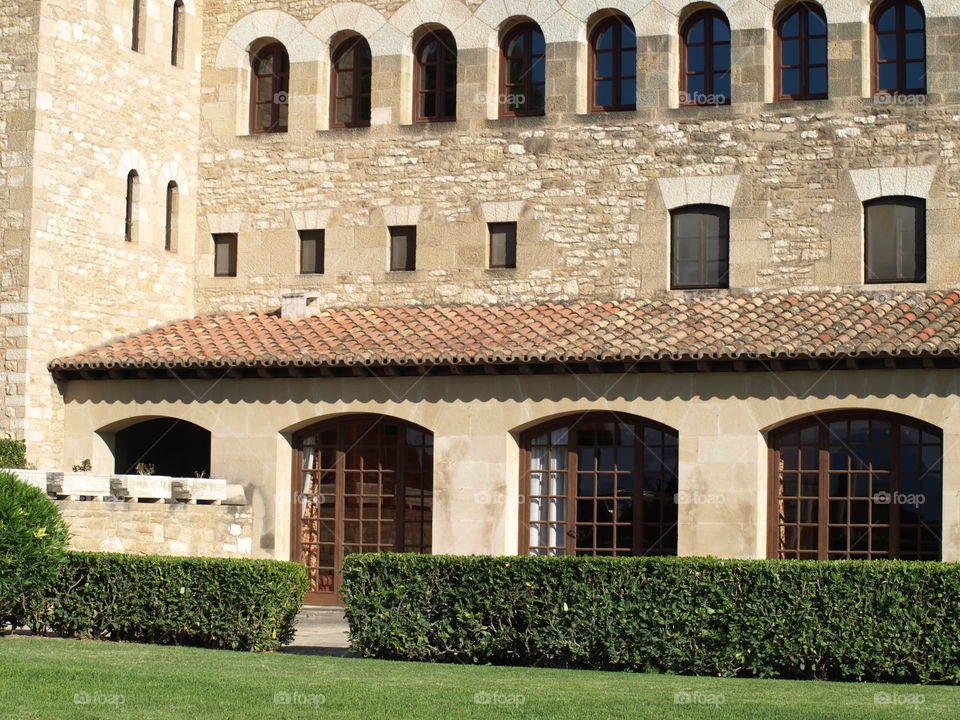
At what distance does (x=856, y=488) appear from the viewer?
21.0 metres

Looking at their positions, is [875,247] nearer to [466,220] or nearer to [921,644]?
[466,220]

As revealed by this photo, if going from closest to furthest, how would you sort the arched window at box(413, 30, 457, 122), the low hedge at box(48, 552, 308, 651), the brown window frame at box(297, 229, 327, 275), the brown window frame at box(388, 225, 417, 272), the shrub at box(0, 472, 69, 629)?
the low hedge at box(48, 552, 308, 651) → the shrub at box(0, 472, 69, 629) → the brown window frame at box(388, 225, 417, 272) → the arched window at box(413, 30, 457, 122) → the brown window frame at box(297, 229, 327, 275)

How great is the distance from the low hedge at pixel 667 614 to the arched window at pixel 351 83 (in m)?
11.5

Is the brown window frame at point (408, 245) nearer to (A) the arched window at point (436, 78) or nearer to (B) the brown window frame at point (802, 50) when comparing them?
(A) the arched window at point (436, 78)

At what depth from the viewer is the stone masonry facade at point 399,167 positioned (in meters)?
22.9

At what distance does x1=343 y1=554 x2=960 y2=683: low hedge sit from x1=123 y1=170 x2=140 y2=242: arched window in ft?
34.2

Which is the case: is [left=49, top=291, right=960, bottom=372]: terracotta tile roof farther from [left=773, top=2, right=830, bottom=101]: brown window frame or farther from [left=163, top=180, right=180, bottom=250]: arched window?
[left=773, top=2, right=830, bottom=101]: brown window frame

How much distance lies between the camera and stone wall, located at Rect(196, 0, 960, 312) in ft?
75.5

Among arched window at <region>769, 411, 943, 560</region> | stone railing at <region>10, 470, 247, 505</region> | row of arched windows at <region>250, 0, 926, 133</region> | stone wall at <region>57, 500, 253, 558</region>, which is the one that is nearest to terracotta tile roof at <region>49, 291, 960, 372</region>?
arched window at <region>769, 411, 943, 560</region>

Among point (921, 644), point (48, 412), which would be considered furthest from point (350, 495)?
point (921, 644)

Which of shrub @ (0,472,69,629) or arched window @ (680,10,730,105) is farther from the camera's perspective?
arched window @ (680,10,730,105)

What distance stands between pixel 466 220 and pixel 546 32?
3235 millimetres

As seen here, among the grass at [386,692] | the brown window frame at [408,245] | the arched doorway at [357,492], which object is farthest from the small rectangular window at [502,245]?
the grass at [386,692]

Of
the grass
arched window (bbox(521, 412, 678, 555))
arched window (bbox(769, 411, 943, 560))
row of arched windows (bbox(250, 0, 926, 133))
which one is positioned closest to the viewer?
the grass
